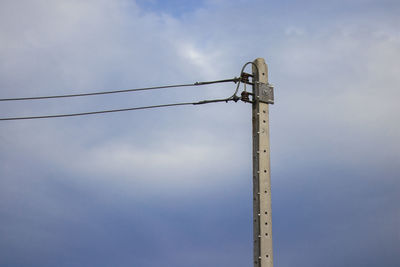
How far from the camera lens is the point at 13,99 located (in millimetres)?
14883

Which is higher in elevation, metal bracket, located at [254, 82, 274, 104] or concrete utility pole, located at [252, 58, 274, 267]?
metal bracket, located at [254, 82, 274, 104]

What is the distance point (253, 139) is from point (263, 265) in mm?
3130

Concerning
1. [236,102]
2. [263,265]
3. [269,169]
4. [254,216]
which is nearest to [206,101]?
[236,102]

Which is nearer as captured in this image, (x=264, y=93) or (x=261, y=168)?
(x=261, y=168)

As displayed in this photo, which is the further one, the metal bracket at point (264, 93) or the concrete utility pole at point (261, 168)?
the metal bracket at point (264, 93)

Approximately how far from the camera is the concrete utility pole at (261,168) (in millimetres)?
10914

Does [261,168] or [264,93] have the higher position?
[264,93]

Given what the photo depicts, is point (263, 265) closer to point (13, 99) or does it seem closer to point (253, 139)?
point (253, 139)

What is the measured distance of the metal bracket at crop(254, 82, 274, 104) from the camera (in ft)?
38.9

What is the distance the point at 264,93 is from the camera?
12.0m

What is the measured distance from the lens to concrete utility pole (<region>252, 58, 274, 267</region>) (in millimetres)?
10914

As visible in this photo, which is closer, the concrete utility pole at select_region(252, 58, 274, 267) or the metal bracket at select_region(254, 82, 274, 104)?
the concrete utility pole at select_region(252, 58, 274, 267)

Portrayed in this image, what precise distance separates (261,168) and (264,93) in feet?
6.73

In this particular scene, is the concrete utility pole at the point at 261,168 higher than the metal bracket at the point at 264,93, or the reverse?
the metal bracket at the point at 264,93
